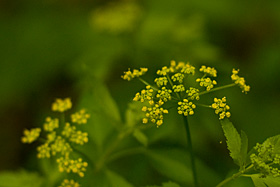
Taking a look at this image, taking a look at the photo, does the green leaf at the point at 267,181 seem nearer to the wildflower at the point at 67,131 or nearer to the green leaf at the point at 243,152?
the green leaf at the point at 243,152

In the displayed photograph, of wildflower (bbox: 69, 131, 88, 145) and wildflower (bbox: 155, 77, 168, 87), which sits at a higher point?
wildflower (bbox: 155, 77, 168, 87)

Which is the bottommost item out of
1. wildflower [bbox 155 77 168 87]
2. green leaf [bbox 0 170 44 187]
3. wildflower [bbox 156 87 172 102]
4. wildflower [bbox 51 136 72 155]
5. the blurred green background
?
green leaf [bbox 0 170 44 187]

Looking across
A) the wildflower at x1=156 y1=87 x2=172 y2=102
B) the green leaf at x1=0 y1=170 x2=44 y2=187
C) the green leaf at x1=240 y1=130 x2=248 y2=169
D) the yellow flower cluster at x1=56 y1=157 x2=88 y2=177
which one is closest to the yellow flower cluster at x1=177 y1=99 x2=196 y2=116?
the wildflower at x1=156 y1=87 x2=172 y2=102

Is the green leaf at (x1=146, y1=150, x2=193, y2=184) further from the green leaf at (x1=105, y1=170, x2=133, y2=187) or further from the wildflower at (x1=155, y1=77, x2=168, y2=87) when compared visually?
the wildflower at (x1=155, y1=77, x2=168, y2=87)

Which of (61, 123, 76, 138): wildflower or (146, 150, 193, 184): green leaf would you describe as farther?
(146, 150, 193, 184): green leaf

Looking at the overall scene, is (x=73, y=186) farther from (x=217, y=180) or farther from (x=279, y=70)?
(x=279, y=70)

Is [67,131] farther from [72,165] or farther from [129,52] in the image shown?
[129,52]

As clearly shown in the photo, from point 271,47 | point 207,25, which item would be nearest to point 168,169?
point 271,47

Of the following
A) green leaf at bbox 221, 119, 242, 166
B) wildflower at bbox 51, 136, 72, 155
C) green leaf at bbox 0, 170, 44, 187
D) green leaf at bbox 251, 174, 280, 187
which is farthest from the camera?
green leaf at bbox 0, 170, 44, 187
